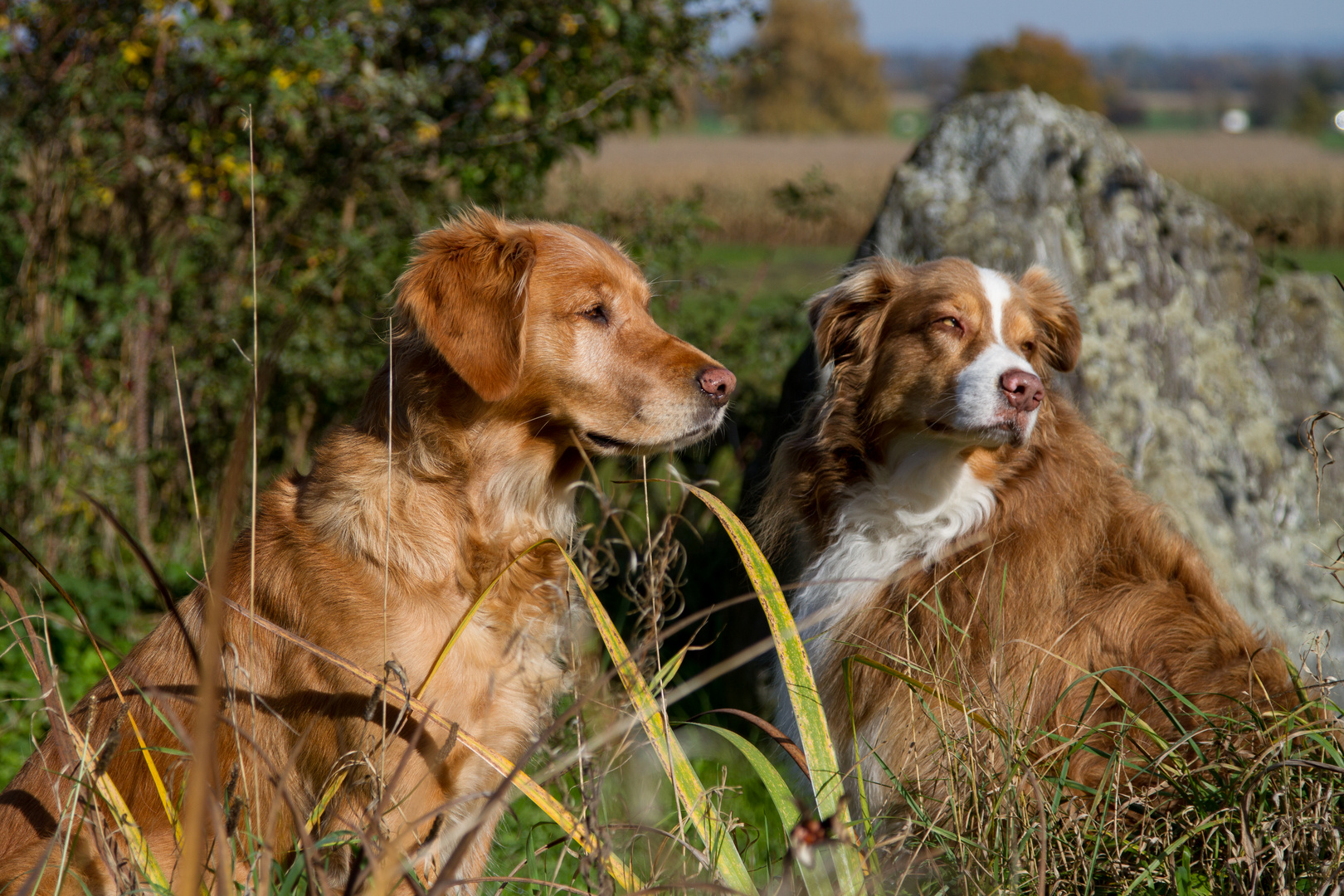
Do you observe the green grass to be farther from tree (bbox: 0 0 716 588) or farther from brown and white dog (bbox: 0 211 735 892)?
brown and white dog (bbox: 0 211 735 892)

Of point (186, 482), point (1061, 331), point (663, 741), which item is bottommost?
point (186, 482)

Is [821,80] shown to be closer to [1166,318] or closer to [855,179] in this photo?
[855,179]

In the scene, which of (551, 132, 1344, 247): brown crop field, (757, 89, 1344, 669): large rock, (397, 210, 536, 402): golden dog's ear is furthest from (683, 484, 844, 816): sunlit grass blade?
(551, 132, 1344, 247): brown crop field

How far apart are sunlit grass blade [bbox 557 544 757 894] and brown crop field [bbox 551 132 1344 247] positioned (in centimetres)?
940

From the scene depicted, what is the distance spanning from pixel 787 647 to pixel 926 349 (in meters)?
1.38

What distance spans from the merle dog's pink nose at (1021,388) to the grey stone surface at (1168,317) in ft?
5.12

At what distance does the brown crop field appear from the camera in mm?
28812

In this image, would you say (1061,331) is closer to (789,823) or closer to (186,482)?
(789,823)

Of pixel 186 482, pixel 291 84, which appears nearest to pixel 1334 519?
pixel 291 84

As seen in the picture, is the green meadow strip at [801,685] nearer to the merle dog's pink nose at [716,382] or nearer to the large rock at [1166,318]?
the merle dog's pink nose at [716,382]

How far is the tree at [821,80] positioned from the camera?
3022 inches

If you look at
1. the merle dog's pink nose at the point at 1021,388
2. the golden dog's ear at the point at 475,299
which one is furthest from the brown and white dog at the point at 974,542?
the golden dog's ear at the point at 475,299

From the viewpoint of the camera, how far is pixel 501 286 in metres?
2.71

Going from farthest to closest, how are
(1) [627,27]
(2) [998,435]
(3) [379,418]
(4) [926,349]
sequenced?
(1) [627,27]
(4) [926,349]
(2) [998,435]
(3) [379,418]
